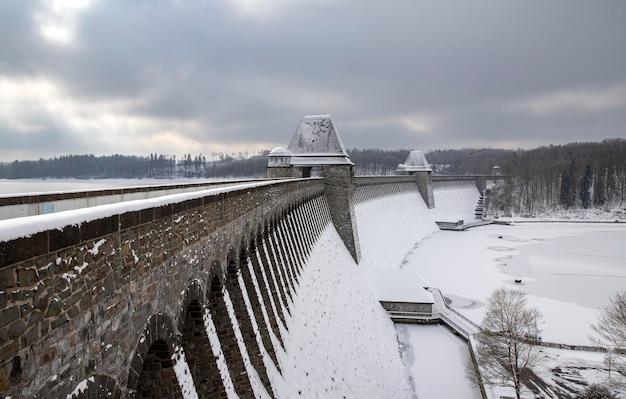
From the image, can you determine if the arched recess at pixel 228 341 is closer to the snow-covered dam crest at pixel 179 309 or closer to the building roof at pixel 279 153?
the snow-covered dam crest at pixel 179 309

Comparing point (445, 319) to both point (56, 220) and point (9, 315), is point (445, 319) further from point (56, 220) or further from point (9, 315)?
point (9, 315)

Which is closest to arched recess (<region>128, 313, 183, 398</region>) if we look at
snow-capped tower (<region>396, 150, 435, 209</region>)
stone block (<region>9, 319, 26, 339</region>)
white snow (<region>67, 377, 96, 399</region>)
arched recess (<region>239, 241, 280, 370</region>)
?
white snow (<region>67, 377, 96, 399</region>)

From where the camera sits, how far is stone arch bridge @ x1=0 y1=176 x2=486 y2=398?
2441 mm

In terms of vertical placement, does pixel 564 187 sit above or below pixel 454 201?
above

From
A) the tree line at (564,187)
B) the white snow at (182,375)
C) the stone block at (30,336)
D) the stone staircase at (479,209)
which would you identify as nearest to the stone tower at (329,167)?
the white snow at (182,375)

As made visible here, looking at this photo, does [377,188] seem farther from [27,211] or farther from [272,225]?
[27,211]

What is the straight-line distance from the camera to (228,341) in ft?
22.5

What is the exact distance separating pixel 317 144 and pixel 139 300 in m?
21.7

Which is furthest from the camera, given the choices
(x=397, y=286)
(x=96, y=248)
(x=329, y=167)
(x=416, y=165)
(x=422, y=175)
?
(x=416, y=165)

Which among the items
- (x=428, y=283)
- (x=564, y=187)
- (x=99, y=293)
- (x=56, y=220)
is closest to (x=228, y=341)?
(x=99, y=293)

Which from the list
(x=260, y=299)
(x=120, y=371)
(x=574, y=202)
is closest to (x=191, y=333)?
(x=120, y=371)

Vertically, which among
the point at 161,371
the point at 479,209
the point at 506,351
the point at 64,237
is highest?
the point at 64,237

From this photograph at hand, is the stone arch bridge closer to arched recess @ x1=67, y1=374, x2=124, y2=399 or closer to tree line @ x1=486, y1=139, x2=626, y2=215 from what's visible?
arched recess @ x1=67, y1=374, x2=124, y2=399

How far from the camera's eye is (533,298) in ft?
79.1
